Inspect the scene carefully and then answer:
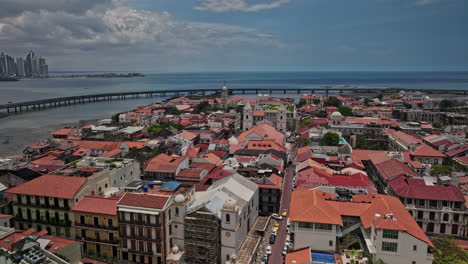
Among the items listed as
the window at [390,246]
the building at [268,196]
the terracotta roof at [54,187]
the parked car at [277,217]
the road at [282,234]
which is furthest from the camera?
the building at [268,196]

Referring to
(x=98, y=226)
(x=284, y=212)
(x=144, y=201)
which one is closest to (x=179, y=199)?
(x=144, y=201)

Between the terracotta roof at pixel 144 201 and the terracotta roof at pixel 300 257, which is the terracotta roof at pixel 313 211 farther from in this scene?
the terracotta roof at pixel 144 201

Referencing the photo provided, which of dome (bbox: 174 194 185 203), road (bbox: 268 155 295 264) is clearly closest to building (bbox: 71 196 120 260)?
dome (bbox: 174 194 185 203)

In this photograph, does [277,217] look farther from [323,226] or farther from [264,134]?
[264,134]

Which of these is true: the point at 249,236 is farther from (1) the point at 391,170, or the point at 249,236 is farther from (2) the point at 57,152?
(2) the point at 57,152

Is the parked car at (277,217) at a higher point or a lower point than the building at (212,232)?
lower

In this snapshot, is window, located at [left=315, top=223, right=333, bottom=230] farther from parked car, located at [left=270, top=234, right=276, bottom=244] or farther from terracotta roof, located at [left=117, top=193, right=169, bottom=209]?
terracotta roof, located at [left=117, top=193, right=169, bottom=209]

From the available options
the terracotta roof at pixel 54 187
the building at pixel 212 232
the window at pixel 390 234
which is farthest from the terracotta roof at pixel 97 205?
the window at pixel 390 234
